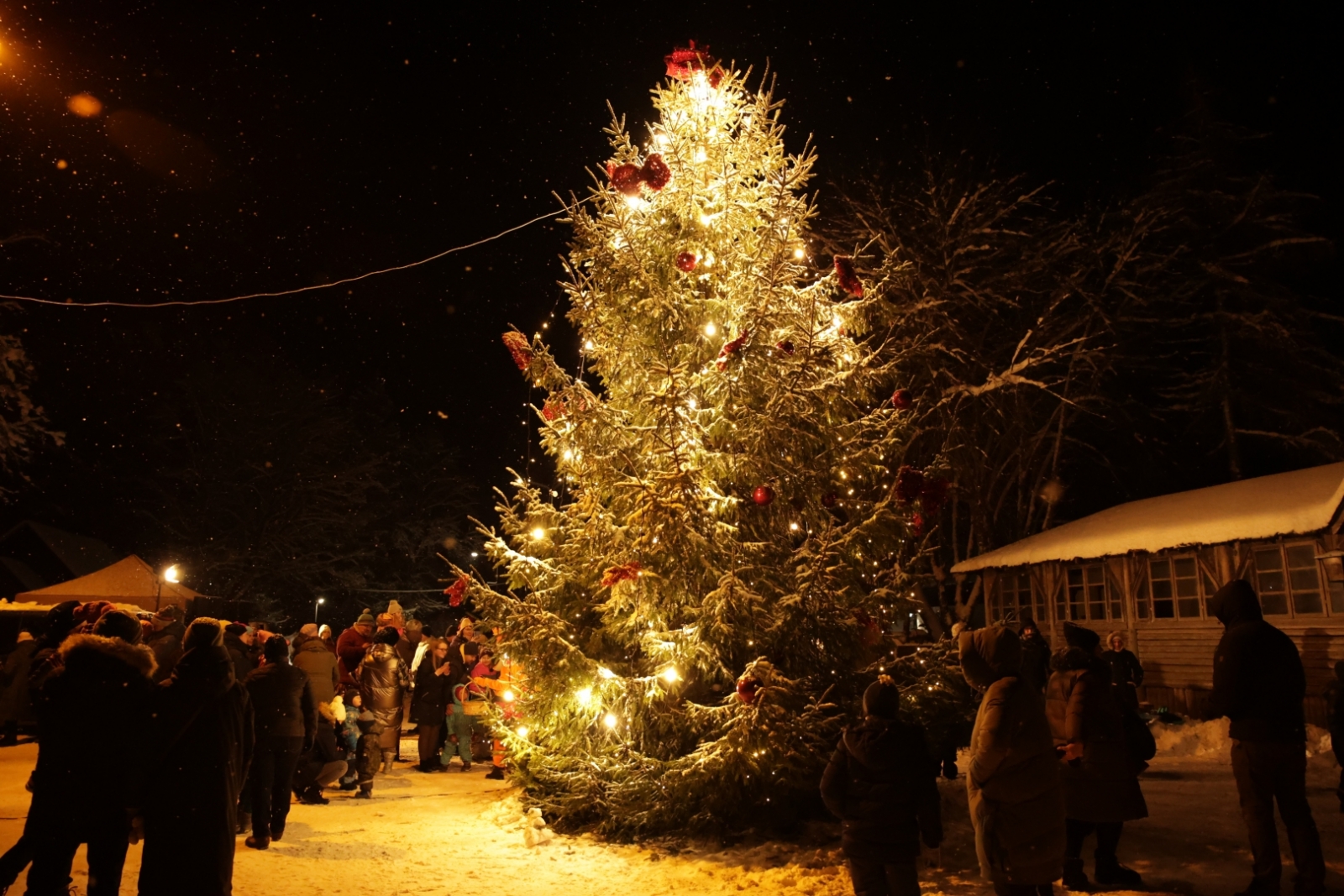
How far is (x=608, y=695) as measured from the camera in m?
8.25

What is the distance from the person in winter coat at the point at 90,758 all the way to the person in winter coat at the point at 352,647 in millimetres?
Answer: 6064

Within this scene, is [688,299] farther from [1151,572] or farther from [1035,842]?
[1151,572]

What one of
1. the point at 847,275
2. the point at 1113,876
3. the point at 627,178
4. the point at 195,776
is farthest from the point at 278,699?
the point at 1113,876

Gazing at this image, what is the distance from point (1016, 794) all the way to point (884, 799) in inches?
27.9

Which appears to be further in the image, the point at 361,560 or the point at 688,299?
the point at 361,560

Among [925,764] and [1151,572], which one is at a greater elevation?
[1151,572]

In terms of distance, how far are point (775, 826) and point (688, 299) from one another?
5099mm

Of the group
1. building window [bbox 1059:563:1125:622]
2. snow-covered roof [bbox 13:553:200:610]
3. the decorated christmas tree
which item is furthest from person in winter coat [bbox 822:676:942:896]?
snow-covered roof [bbox 13:553:200:610]

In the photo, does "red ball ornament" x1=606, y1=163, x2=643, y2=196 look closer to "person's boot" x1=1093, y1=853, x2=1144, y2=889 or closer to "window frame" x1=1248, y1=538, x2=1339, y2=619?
"person's boot" x1=1093, y1=853, x2=1144, y2=889

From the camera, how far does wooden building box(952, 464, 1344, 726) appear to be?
15.0 meters

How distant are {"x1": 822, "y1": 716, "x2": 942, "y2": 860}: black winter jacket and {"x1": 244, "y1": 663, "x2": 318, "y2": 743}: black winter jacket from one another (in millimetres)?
5497

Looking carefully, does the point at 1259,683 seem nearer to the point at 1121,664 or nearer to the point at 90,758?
the point at 90,758

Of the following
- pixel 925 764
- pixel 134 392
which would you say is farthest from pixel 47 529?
pixel 925 764

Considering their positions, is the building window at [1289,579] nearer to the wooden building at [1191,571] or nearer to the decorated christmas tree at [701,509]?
the wooden building at [1191,571]
